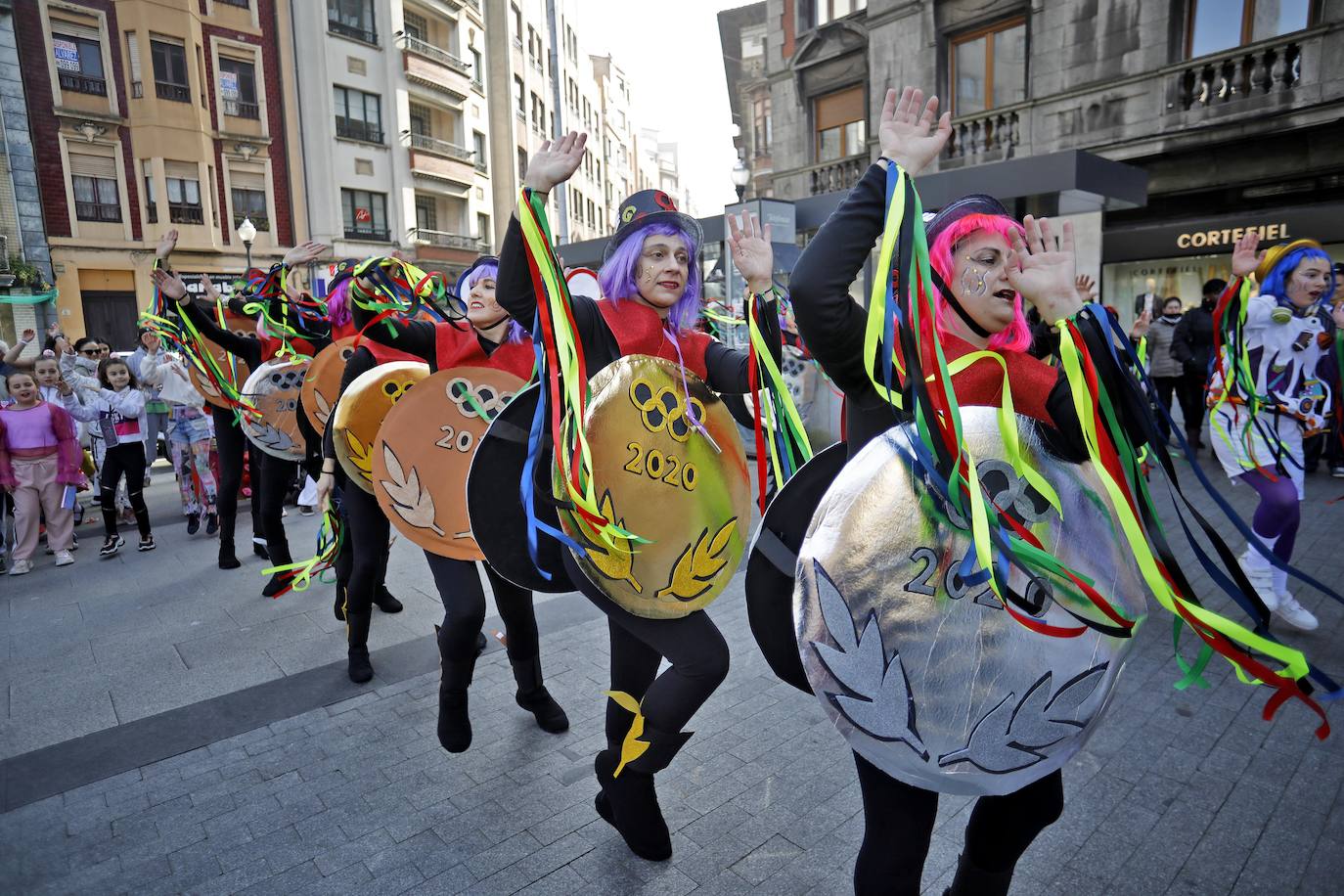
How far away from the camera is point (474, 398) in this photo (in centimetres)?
298

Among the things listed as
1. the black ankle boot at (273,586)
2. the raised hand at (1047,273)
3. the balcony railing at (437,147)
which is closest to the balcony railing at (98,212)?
the balcony railing at (437,147)

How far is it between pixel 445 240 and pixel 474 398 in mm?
27751

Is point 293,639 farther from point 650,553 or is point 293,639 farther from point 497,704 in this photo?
point 650,553

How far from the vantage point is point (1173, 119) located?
12.1m

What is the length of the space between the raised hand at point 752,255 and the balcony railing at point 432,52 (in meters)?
29.0

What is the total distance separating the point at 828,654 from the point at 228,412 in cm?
567

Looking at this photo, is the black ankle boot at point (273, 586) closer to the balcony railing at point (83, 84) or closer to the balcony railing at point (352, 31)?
the balcony railing at point (83, 84)

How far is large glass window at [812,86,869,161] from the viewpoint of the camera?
17062 mm

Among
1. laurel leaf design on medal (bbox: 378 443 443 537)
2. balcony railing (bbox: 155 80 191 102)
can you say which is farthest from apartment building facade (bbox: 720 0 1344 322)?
balcony railing (bbox: 155 80 191 102)

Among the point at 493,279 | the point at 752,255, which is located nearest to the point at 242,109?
the point at 493,279

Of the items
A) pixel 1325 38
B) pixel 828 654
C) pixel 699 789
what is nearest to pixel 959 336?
pixel 828 654

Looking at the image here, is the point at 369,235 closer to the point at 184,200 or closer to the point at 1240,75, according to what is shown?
the point at 184,200

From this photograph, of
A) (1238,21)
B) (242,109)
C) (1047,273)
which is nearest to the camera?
(1047,273)

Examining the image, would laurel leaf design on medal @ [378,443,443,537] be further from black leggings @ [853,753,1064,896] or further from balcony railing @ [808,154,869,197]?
balcony railing @ [808,154,869,197]
